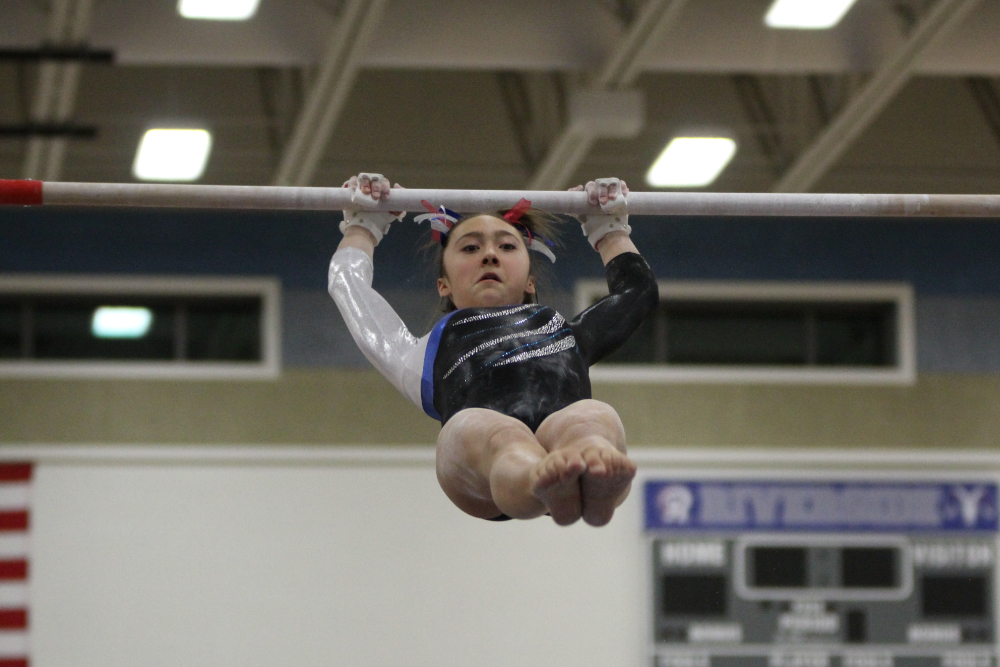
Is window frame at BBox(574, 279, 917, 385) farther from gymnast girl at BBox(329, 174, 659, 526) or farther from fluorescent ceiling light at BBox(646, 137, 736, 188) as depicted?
gymnast girl at BBox(329, 174, 659, 526)

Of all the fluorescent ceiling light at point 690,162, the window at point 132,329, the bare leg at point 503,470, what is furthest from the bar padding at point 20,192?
the window at point 132,329

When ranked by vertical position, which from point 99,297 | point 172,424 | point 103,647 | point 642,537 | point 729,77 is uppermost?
point 729,77

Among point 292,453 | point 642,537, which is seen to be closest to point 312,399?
point 292,453

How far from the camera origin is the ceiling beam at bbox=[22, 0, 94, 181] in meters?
5.92

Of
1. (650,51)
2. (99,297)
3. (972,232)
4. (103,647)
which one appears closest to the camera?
(650,51)

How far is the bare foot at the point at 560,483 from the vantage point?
2559 millimetres

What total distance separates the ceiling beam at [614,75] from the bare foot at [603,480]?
3.61 meters

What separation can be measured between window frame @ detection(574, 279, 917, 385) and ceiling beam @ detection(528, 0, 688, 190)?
773 millimetres

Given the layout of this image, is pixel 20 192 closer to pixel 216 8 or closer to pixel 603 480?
pixel 603 480

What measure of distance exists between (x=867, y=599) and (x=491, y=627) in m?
2.11

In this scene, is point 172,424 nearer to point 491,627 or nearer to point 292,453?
point 292,453

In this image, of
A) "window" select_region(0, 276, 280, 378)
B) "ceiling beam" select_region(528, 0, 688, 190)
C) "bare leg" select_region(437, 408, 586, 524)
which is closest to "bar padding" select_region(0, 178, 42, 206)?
"bare leg" select_region(437, 408, 586, 524)

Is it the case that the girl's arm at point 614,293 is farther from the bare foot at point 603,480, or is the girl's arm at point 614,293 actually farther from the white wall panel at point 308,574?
the white wall panel at point 308,574

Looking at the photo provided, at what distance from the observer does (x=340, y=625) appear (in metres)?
7.63
